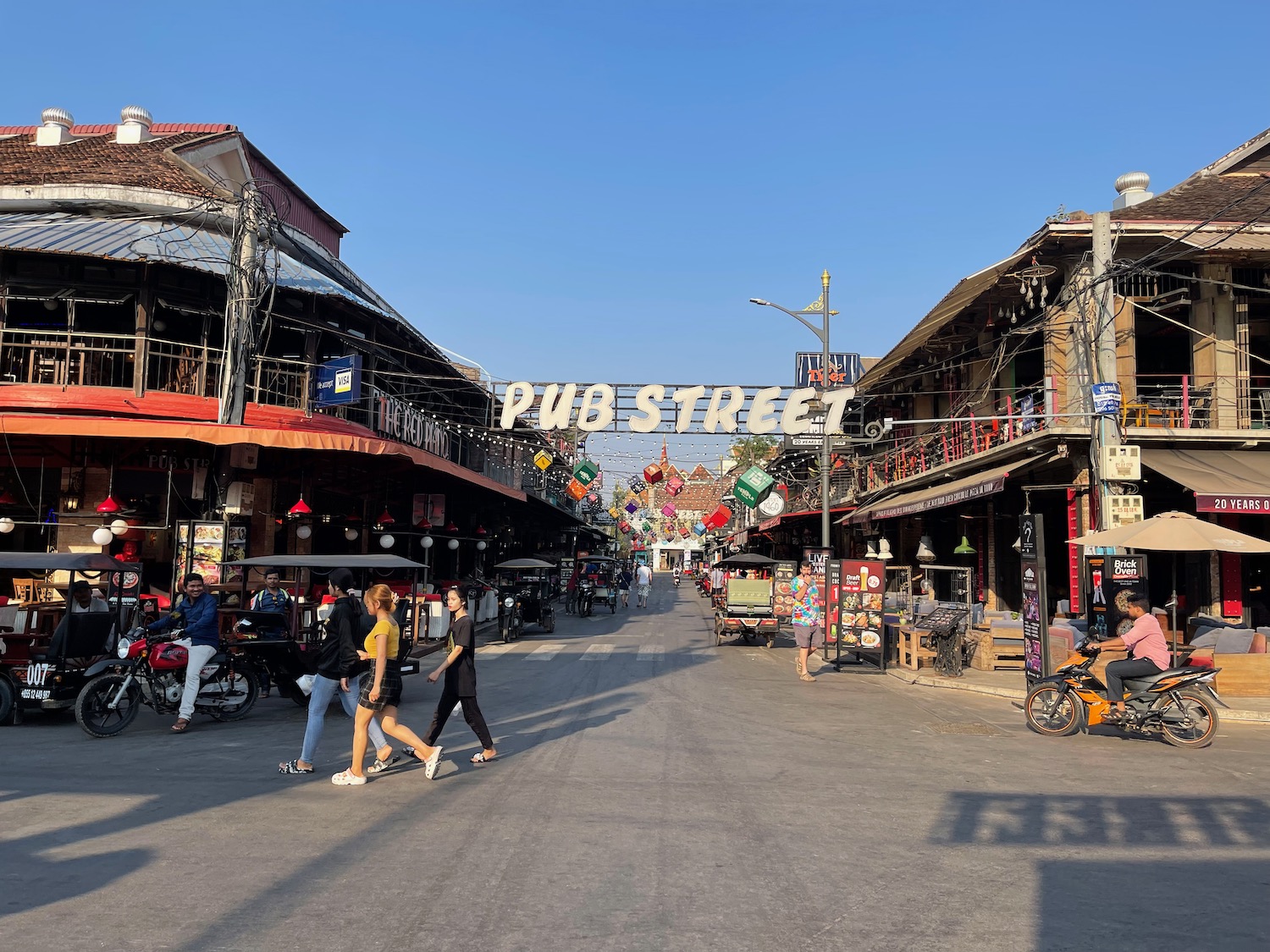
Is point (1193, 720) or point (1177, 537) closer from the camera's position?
point (1193, 720)

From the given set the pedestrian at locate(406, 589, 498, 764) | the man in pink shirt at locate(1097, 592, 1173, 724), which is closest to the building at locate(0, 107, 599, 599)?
the pedestrian at locate(406, 589, 498, 764)

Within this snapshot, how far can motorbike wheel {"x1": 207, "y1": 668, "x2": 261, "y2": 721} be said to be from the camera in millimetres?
11289

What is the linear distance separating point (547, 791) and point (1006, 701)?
920 centimetres

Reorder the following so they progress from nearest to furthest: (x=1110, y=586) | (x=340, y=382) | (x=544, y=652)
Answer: (x=1110, y=586), (x=340, y=382), (x=544, y=652)

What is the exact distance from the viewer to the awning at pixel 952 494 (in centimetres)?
1934

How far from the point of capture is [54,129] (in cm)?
2827

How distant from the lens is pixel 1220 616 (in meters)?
18.2

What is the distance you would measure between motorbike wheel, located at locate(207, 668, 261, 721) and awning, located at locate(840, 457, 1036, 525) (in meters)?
14.8

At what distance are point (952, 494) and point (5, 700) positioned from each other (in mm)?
18339

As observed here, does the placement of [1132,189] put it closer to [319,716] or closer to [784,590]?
[784,590]

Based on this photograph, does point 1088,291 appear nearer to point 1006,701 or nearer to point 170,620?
point 1006,701

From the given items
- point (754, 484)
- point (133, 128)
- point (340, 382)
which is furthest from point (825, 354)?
point (133, 128)

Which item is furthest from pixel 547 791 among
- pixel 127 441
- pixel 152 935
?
pixel 127 441

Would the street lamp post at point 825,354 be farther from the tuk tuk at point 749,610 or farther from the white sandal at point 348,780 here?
the white sandal at point 348,780
